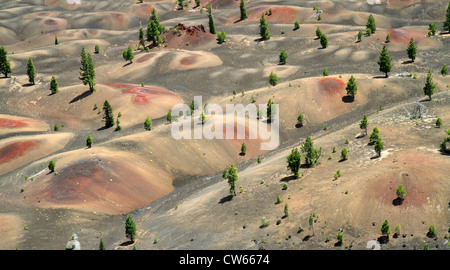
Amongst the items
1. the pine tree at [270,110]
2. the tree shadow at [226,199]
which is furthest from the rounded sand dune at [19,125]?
the tree shadow at [226,199]

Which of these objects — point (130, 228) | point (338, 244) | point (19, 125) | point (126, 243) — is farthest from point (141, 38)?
point (338, 244)

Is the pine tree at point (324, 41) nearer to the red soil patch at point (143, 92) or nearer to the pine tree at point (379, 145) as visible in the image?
the red soil patch at point (143, 92)

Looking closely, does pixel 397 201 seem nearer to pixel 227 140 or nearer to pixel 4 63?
pixel 227 140

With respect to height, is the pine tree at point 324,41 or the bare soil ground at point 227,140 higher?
the pine tree at point 324,41

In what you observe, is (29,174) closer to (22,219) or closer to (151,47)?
(22,219)

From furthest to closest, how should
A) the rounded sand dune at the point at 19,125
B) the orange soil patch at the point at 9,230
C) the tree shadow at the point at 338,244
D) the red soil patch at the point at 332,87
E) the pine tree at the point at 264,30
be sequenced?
the pine tree at the point at 264,30, the rounded sand dune at the point at 19,125, the red soil patch at the point at 332,87, the orange soil patch at the point at 9,230, the tree shadow at the point at 338,244

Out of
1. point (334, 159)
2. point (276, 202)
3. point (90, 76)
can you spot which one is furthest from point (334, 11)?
point (276, 202)
